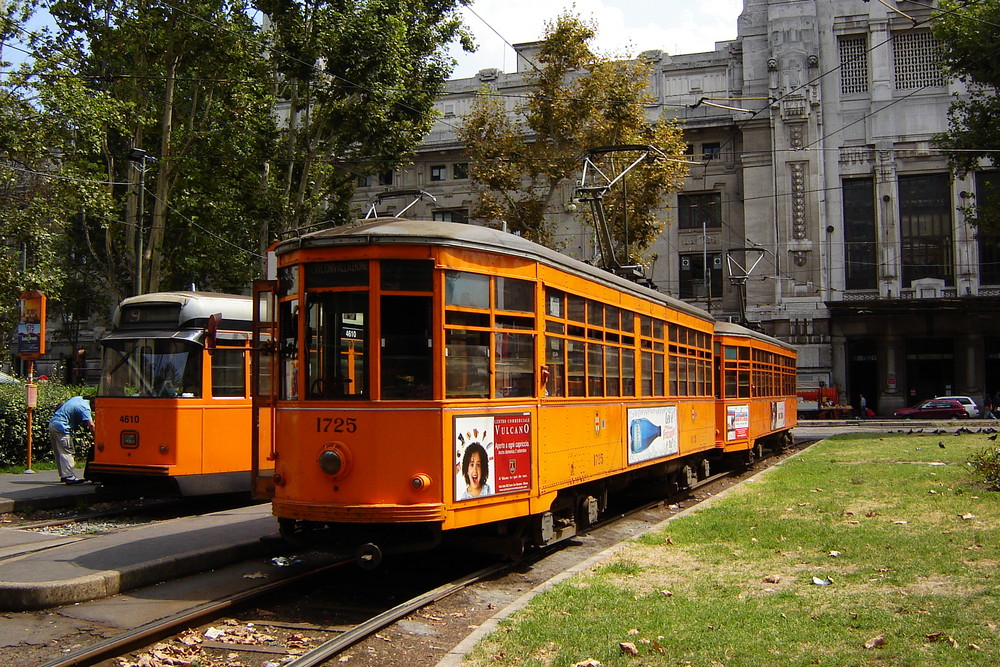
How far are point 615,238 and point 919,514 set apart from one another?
726 inches

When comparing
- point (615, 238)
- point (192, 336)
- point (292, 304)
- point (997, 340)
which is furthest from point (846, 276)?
point (292, 304)

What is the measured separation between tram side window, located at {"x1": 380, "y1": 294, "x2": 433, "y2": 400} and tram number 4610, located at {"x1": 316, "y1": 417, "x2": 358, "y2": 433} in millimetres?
349

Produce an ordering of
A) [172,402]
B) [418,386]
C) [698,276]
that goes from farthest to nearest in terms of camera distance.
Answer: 1. [698,276]
2. [172,402]
3. [418,386]

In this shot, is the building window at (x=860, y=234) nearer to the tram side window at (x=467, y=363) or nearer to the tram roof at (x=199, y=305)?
the tram roof at (x=199, y=305)

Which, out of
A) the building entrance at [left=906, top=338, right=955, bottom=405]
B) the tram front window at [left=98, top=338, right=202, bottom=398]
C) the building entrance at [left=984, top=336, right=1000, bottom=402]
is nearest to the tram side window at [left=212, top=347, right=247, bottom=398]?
the tram front window at [left=98, top=338, right=202, bottom=398]

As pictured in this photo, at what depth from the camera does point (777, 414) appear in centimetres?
2361

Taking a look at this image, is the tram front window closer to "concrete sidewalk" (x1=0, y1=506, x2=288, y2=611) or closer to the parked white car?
"concrete sidewalk" (x1=0, y1=506, x2=288, y2=611)

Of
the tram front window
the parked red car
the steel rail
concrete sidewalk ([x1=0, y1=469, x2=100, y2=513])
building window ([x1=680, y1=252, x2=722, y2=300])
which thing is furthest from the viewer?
building window ([x1=680, y1=252, x2=722, y2=300])

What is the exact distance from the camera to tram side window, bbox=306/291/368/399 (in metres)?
7.60

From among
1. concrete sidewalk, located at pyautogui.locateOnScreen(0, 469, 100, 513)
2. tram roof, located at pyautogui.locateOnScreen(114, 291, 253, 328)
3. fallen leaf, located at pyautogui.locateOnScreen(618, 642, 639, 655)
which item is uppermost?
tram roof, located at pyautogui.locateOnScreen(114, 291, 253, 328)

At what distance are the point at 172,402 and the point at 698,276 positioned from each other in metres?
34.0

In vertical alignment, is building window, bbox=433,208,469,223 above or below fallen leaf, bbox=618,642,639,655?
above

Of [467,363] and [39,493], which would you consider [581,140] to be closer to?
[39,493]

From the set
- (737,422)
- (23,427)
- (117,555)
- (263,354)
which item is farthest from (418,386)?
(23,427)
